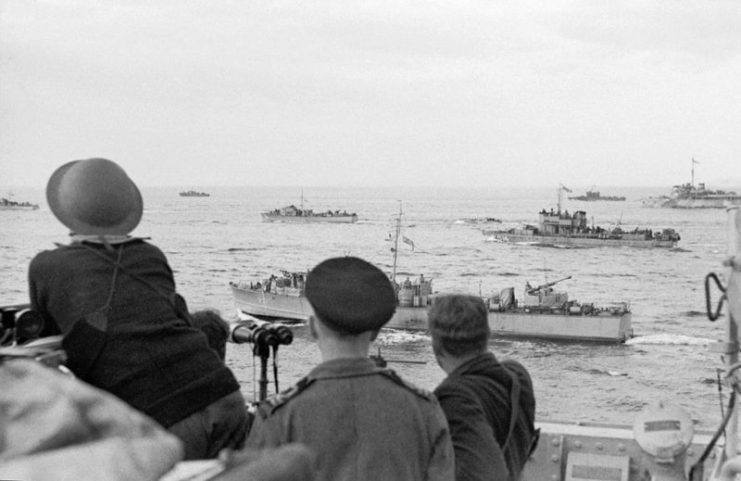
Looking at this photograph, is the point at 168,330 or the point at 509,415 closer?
the point at 168,330

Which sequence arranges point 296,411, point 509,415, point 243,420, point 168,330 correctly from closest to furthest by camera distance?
point 296,411 < point 168,330 < point 243,420 < point 509,415

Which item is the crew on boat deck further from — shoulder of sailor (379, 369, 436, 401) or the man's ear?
shoulder of sailor (379, 369, 436, 401)

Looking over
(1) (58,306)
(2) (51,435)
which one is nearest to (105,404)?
(2) (51,435)

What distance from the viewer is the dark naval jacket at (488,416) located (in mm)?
2869

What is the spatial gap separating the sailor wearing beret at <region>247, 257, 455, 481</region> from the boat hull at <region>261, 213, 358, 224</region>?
160462 mm

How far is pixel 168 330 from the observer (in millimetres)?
2682

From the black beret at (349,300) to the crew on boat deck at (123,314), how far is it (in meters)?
0.47

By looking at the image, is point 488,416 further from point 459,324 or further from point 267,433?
point 267,433

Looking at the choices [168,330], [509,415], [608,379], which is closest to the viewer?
[168,330]

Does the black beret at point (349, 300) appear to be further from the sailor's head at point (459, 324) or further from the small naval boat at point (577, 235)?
the small naval boat at point (577, 235)

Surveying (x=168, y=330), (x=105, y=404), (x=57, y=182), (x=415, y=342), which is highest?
(x=57, y=182)

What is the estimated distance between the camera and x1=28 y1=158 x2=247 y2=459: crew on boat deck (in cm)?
260

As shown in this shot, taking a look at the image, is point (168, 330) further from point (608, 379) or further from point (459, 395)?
point (608, 379)

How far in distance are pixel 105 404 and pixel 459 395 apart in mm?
1972
